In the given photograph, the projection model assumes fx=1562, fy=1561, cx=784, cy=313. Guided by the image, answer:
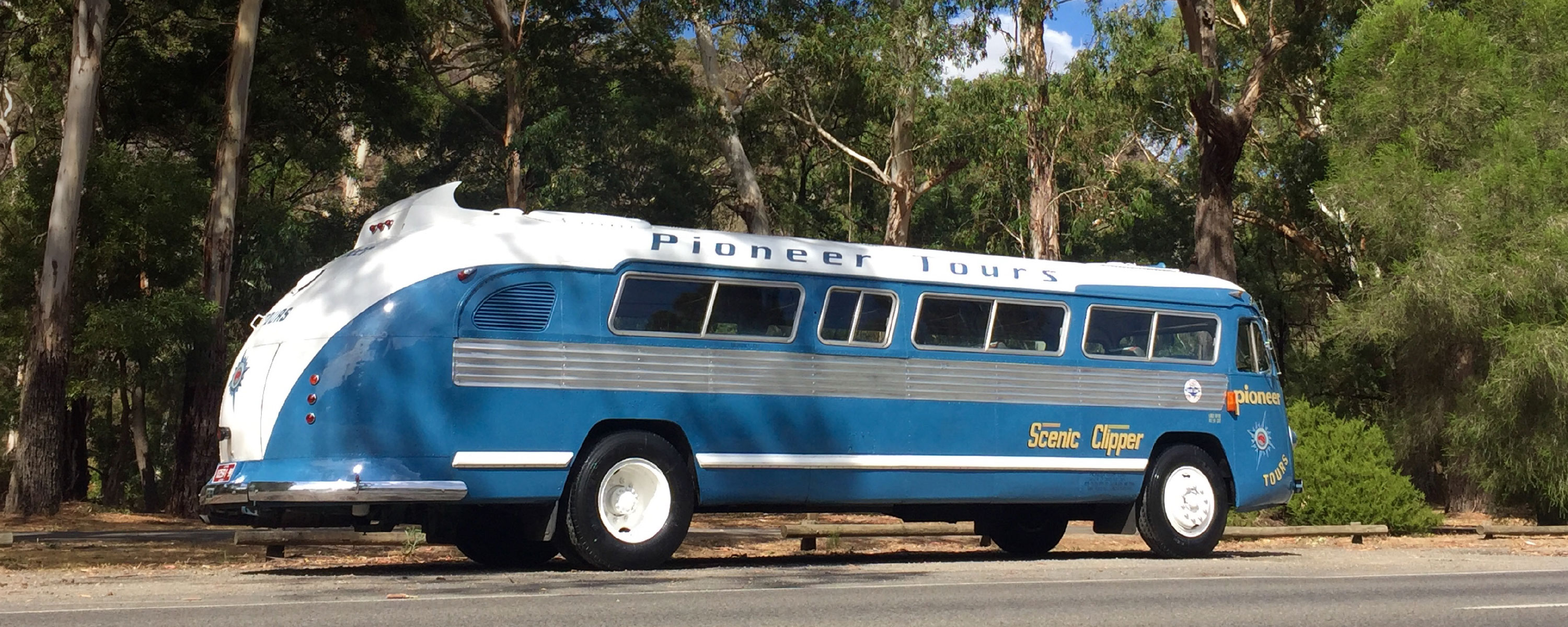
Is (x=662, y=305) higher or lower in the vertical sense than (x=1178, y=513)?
higher

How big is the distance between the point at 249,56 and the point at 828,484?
15734 mm

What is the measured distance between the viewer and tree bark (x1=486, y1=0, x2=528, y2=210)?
3155 cm

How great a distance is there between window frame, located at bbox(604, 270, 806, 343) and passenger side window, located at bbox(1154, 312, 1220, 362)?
3.99m

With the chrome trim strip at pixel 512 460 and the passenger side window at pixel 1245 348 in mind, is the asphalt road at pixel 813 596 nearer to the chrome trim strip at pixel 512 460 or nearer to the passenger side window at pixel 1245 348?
the chrome trim strip at pixel 512 460

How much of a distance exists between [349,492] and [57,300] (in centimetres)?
1550

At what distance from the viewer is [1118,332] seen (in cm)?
1460

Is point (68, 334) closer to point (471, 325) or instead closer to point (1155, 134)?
point (471, 325)

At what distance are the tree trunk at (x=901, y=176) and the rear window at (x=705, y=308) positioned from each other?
15.9 m

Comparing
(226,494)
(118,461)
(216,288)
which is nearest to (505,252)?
(226,494)

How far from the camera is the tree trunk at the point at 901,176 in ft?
94.6

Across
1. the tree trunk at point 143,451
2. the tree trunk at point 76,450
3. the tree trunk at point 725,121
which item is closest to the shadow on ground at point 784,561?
the tree trunk at point 725,121

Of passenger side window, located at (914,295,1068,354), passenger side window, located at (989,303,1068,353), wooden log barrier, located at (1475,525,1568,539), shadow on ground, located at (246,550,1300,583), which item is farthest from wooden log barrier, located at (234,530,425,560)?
wooden log barrier, located at (1475,525,1568,539)

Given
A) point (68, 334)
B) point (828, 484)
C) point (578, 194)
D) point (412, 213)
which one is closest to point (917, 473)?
point (828, 484)

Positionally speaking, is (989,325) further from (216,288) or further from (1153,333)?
(216,288)
